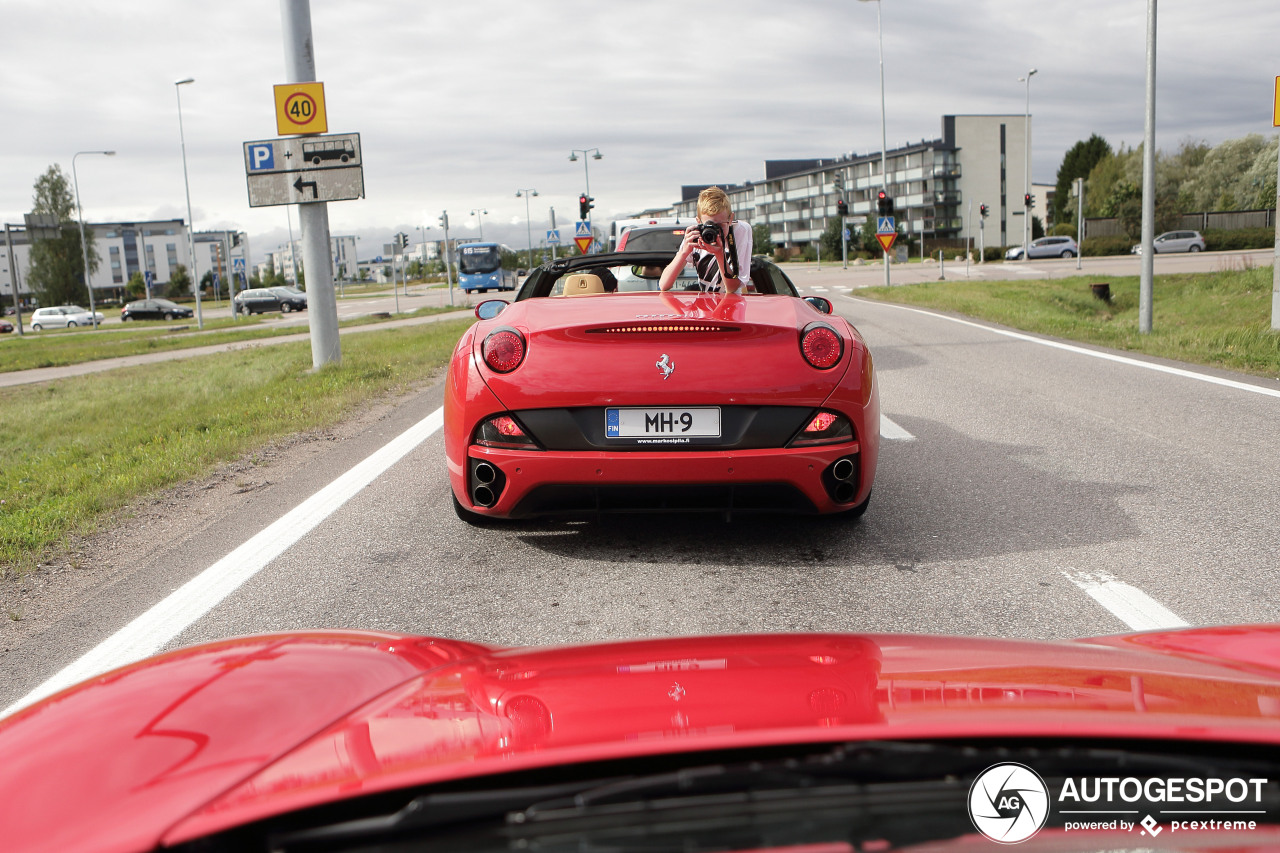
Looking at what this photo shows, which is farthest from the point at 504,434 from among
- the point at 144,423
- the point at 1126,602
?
the point at 144,423

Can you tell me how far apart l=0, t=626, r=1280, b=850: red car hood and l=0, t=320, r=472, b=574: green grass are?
387 centimetres

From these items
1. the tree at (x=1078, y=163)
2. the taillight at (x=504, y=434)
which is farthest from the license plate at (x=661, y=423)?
the tree at (x=1078, y=163)

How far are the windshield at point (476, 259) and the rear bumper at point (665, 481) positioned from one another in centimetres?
5982

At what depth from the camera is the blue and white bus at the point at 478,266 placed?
2464 inches

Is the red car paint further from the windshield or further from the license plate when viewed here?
the windshield

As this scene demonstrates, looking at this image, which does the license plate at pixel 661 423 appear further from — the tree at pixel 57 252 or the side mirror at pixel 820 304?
the tree at pixel 57 252

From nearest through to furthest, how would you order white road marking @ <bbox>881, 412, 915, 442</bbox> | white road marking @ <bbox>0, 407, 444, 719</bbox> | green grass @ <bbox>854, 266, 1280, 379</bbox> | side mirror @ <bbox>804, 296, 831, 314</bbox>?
white road marking @ <bbox>0, 407, 444, 719</bbox>, side mirror @ <bbox>804, 296, 831, 314</bbox>, white road marking @ <bbox>881, 412, 915, 442</bbox>, green grass @ <bbox>854, 266, 1280, 379</bbox>

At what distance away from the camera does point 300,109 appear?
12031mm

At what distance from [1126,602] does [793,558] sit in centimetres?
132

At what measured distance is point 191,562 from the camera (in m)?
4.63

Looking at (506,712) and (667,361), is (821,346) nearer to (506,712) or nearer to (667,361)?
(667,361)

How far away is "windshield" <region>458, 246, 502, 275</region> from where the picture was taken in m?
62.7

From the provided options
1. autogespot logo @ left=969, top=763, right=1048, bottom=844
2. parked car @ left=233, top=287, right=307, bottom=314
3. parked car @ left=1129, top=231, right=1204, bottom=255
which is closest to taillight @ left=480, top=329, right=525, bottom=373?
autogespot logo @ left=969, top=763, right=1048, bottom=844

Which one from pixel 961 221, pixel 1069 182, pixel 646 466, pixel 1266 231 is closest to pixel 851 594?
pixel 646 466
